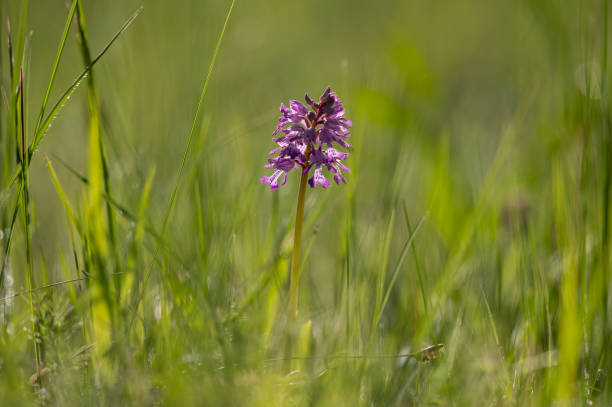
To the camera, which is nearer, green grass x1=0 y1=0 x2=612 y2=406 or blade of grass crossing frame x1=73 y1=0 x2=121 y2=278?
green grass x1=0 y1=0 x2=612 y2=406

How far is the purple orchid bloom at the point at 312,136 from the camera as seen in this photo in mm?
1763

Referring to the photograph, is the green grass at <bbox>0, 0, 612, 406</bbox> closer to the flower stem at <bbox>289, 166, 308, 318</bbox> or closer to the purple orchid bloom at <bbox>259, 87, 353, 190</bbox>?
the flower stem at <bbox>289, 166, 308, 318</bbox>

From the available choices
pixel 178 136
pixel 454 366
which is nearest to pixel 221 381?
pixel 454 366

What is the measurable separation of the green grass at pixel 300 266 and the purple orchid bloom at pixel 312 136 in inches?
6.5

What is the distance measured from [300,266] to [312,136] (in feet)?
2.01

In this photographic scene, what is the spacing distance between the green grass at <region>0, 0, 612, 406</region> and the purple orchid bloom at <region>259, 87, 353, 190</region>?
6.5 inches

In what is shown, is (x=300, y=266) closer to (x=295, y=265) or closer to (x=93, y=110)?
(x=295, y=265)

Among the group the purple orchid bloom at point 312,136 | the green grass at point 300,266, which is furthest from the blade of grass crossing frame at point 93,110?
the purple orchid bloom at point 312,136

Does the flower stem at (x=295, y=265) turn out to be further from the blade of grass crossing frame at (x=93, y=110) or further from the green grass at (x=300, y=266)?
the blade of grass crossing frame at (x=93, y=110)

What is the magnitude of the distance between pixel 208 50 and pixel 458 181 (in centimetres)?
173

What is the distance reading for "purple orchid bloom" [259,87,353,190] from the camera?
1763 mm

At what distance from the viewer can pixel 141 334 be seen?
66.3 inches

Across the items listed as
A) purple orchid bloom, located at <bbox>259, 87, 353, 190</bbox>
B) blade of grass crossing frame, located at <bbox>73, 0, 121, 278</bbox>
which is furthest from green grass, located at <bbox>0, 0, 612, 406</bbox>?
purple orchid bloom, located at <bbox>259, 87, 353, 190</bbox>

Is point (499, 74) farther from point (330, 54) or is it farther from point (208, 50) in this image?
point (208, 50)
